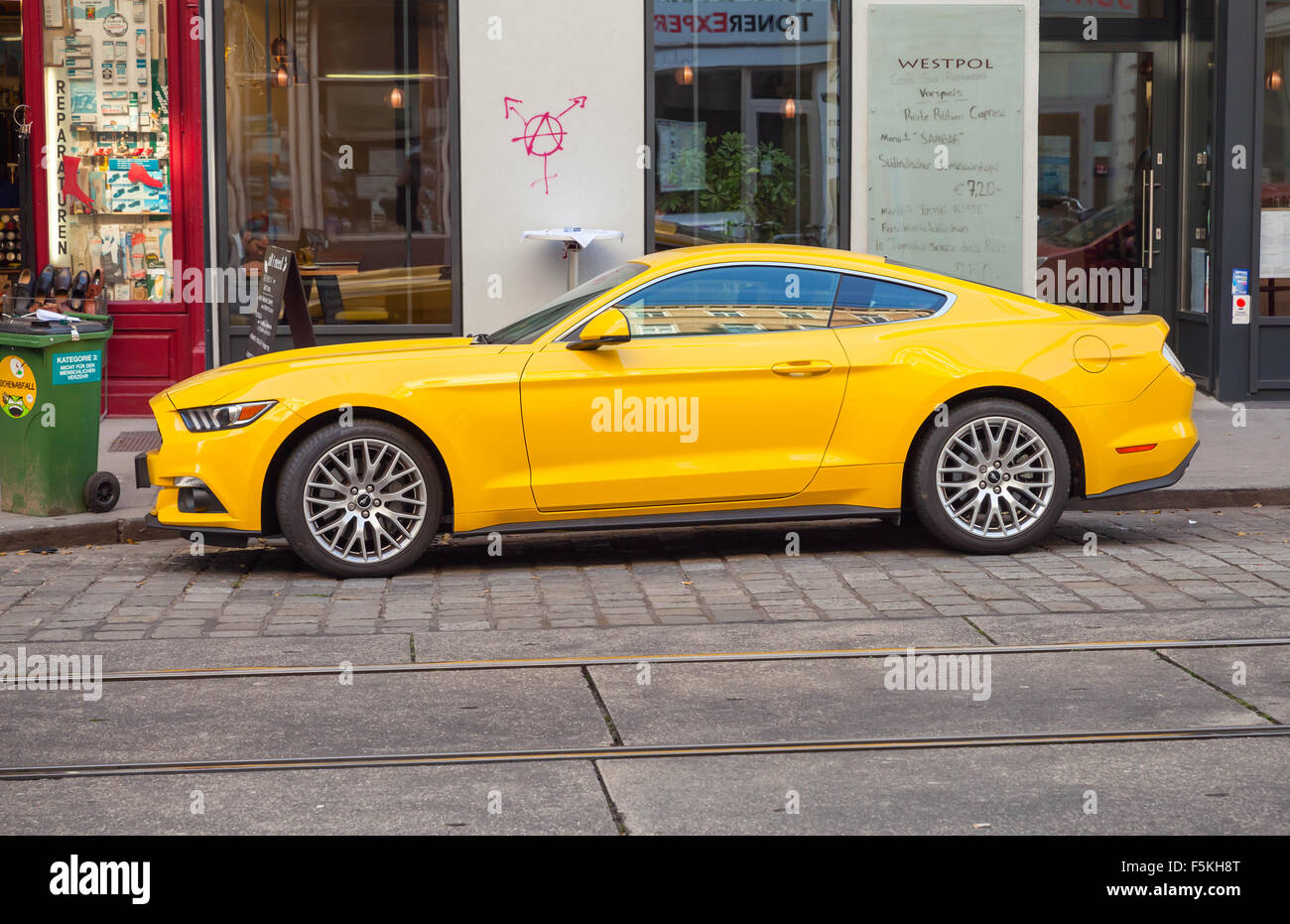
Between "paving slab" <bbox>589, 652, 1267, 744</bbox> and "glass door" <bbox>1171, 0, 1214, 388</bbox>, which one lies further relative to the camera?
"glass door" <bbox>1171, 0, 1214, 388</bbox>

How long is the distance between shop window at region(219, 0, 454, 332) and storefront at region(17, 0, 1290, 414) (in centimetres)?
2

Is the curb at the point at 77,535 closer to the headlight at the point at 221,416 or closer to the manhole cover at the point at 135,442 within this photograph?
the headlight at the point at 221,416

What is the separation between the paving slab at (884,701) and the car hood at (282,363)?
237 cm

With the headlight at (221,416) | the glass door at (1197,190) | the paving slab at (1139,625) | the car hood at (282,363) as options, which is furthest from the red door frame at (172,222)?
the paving slab at (1139,625)

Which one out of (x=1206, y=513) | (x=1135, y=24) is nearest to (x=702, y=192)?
(x=1135, y=24)

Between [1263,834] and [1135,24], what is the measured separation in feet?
37.4

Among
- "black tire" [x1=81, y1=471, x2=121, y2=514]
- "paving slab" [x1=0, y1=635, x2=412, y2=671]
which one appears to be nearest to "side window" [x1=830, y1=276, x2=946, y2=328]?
"paving slab" [x1=0, y1=635, x2=412, y2=671]

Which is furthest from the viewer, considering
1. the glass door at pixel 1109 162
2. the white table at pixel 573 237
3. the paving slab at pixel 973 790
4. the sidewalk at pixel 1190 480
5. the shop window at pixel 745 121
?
the glass door at pixel 1109 162

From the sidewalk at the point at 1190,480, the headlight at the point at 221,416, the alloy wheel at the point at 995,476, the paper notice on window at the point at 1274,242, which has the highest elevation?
the paper notice on window at the point at 1274,242

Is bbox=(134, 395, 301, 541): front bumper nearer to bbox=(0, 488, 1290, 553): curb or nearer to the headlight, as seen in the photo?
the headlight

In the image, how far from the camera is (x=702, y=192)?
43.6 ft

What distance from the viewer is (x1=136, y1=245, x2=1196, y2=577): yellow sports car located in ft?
24.8

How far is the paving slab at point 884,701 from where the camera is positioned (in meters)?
5.15
